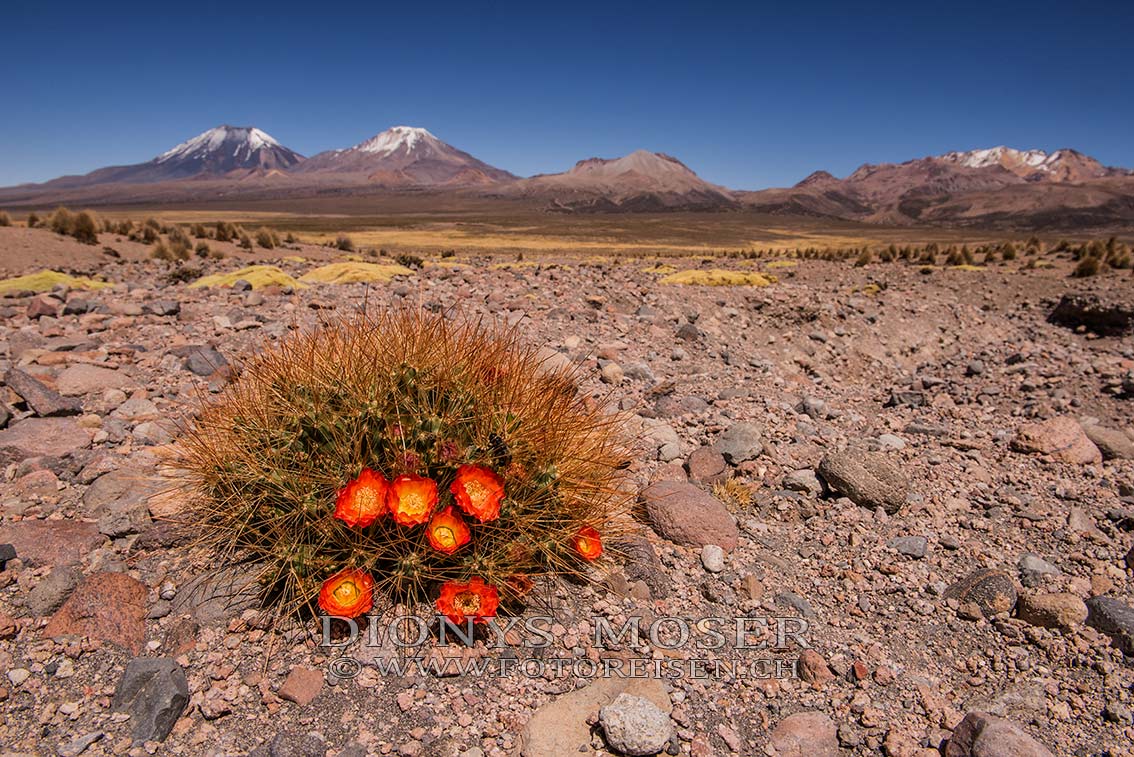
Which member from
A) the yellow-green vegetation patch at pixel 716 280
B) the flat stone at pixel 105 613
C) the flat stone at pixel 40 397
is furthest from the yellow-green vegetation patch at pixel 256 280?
the flat stone at pixel 105 613

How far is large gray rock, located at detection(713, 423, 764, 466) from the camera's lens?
359 centimetres

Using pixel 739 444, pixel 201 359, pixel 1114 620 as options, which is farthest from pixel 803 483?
pixel 201 359

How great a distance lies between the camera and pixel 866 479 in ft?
Answer: 10.6

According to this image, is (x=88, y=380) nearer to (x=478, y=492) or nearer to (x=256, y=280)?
(x=478, y=492)

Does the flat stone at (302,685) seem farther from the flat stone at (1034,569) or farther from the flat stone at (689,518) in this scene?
the flat stone at (1034,569)

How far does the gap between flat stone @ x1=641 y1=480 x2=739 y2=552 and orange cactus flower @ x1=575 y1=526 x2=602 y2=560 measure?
1.78 ft

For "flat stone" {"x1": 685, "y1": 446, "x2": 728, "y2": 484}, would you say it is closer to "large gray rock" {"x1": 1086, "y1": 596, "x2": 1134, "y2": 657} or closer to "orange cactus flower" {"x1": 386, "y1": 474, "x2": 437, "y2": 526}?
"large gray rock" {"x1": 1086, "y1": 596, "x2": 1134, "y2": 657}

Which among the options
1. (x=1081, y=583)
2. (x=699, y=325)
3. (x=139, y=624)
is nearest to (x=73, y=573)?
(x=139, y=624)

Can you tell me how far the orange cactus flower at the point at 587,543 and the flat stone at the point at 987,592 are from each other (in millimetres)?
1635

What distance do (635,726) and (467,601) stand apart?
686mm

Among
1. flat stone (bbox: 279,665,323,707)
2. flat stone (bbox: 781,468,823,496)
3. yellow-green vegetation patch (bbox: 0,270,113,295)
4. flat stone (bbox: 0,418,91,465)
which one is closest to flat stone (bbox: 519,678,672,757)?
flat stone (bbox: 279,665,323,707)

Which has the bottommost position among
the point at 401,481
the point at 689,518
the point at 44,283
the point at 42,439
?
the point at 689,518

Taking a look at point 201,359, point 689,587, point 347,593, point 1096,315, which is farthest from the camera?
point 1096,315

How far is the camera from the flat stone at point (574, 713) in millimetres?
1787
